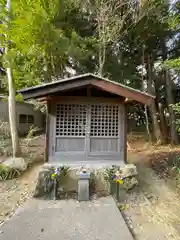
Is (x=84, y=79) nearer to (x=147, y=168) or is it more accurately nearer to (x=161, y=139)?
(x=147, y=168)

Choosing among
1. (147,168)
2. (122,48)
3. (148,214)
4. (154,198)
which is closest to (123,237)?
(148,214)

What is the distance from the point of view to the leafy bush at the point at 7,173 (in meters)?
5.49

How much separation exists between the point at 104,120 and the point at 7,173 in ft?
11.3

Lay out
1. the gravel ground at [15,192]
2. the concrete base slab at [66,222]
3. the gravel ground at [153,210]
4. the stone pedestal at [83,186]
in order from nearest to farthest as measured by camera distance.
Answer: the concrete base slab at [66,222], the gravel ground at [153,210], the gravel ground at [15,192], the stone pedestal at [83,186]

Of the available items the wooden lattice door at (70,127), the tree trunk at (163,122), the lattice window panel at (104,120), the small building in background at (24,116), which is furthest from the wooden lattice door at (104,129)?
the small building in background at (24,116)

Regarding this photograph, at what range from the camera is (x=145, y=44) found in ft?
34.7

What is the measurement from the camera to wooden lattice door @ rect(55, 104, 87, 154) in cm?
518

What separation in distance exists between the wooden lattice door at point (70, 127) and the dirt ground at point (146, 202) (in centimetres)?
151

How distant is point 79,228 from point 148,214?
5.07 feet

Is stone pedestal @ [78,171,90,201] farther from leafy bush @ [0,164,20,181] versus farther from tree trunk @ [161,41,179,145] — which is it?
tree trunk @ [161,41,179,145]

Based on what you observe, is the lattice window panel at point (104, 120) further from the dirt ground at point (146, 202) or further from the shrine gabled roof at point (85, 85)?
the dirt ground at point (146, 202)

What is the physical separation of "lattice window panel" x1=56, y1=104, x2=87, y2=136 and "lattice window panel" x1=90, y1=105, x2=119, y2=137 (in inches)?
11.6

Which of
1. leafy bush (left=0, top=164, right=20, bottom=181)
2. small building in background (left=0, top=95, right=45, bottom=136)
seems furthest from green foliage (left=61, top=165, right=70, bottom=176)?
small building in background (left=0, top=95, right=45, bottom=136)

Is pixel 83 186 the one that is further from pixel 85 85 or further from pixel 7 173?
pixel 7 173
